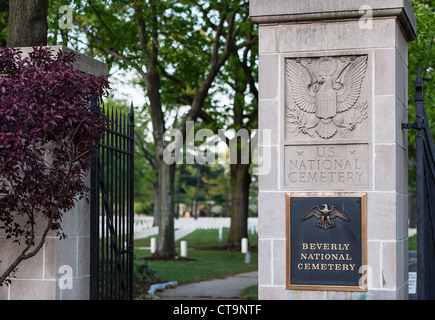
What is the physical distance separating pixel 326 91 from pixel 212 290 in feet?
32.9

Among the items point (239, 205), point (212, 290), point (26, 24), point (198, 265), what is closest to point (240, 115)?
point (239, 205)

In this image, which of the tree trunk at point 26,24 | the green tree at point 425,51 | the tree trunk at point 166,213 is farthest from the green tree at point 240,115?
the tree trunk at point 26,24

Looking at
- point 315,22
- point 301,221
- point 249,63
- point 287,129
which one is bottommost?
point 301,221

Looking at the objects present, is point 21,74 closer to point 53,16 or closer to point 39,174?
point 39,174

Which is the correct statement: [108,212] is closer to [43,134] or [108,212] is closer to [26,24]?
[43,134]

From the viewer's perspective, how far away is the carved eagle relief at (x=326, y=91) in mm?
6207

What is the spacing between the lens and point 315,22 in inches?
249

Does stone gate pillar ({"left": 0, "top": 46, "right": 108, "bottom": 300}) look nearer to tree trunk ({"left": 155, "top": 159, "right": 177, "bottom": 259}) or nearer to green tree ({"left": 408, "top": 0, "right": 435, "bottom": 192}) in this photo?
green tree ({"left": 408, "top": 0, "right": 435, "bottom": 192})

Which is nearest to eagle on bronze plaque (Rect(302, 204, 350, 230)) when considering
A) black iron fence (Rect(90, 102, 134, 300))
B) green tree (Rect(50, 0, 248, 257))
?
black iron fence (Rect(90, 102, 134, 300))

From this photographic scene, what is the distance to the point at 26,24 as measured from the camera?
930 centimetres

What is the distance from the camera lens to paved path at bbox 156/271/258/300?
14.2 metres

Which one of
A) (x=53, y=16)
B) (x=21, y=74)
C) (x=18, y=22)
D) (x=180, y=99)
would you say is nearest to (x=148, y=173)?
(x=180, y=99)
